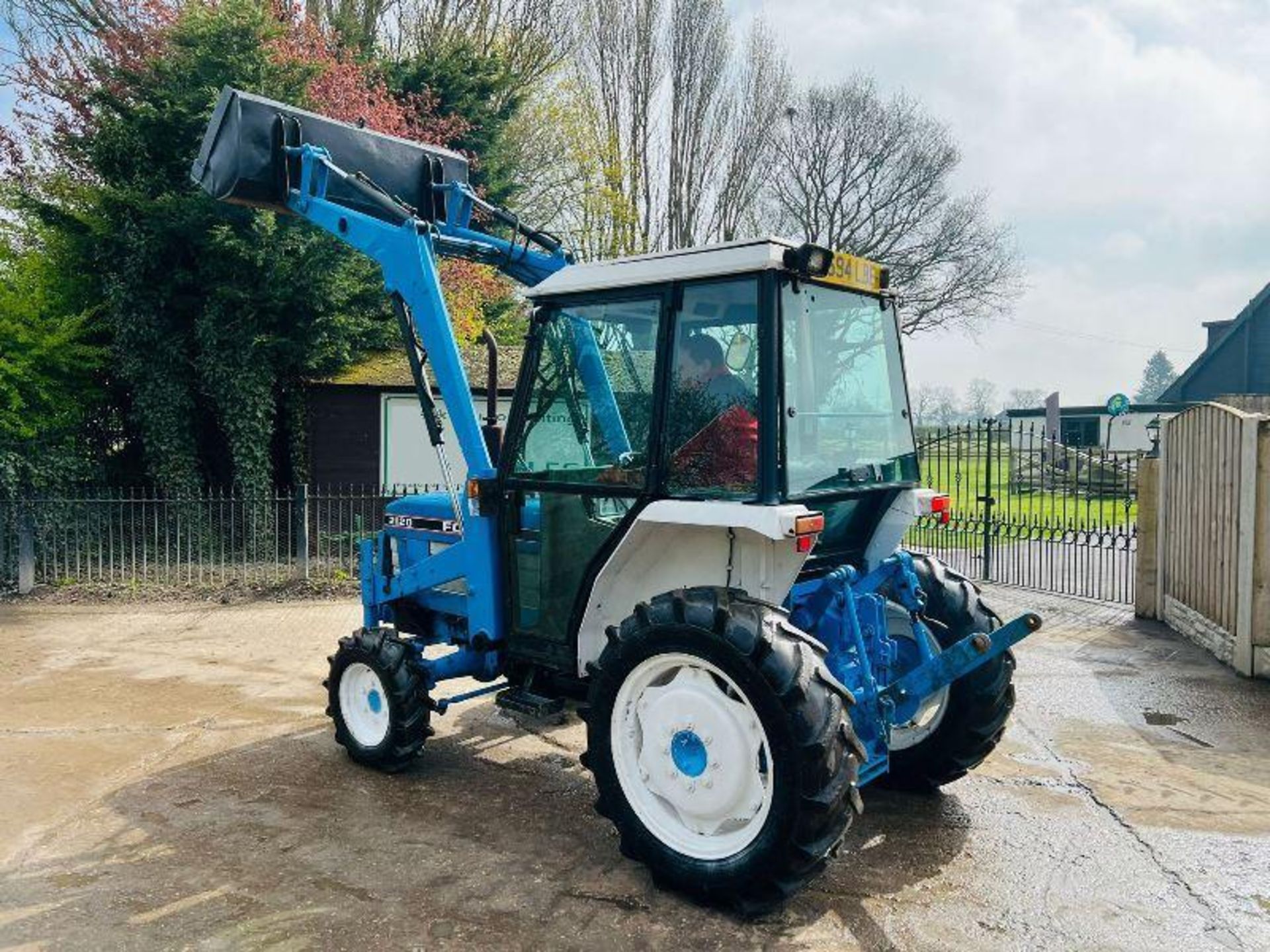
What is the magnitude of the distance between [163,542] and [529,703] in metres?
8.25

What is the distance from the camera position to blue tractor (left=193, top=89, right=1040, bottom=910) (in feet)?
11.4

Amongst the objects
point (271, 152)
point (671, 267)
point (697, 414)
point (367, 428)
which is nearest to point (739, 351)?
point (697, 414)

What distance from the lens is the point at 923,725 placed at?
15.0 feet

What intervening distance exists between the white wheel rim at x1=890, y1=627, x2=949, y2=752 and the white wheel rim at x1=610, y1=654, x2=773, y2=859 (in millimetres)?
1247

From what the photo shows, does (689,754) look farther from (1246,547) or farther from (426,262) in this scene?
(1246,547)

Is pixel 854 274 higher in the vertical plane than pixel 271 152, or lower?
lower

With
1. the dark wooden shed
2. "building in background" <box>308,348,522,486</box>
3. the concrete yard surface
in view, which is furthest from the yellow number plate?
the dark wooden shed

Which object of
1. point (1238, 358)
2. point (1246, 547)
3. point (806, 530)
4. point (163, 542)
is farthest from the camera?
point (1238, 358)

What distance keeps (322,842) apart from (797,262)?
313cm

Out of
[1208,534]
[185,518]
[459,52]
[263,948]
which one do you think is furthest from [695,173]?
[263,948]

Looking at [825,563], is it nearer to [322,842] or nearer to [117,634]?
[322,842]

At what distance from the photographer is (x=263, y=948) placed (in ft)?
10.7

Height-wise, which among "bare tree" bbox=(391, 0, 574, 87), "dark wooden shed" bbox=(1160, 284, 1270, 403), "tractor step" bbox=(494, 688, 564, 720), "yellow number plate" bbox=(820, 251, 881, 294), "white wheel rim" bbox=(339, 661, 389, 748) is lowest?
"white wheel rim" bbox=(339, 661, 389, 748)

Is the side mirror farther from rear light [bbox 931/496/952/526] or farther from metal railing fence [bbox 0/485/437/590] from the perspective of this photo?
metal railing fence [bbox 0/485/437/590]
